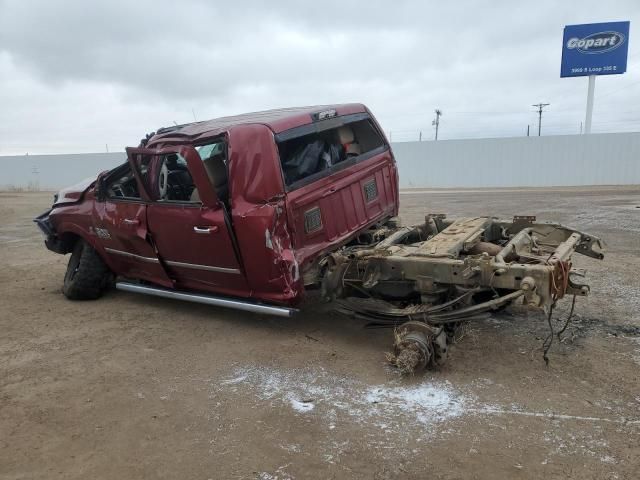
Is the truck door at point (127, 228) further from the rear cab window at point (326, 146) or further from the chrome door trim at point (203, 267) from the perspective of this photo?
the rear cab window at point (326, 146)

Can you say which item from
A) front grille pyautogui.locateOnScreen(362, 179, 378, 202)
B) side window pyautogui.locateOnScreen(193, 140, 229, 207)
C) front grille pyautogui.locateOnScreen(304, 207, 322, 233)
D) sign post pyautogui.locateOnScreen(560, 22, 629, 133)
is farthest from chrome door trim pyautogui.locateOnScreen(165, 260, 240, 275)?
sign post pyautogui.locateOnScreen(560, 22, 629, 133)

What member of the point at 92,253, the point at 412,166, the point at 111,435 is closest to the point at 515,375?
the point at 111,435

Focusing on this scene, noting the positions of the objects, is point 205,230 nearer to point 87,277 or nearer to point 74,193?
point 87,277

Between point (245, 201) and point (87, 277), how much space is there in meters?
2.94

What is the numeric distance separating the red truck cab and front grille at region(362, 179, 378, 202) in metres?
0.01

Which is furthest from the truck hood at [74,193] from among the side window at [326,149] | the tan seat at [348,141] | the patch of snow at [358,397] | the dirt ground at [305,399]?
the patch of snow at [358,397]

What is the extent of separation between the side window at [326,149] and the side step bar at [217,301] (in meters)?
1.12

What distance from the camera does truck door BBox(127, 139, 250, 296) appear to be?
15.9 ft

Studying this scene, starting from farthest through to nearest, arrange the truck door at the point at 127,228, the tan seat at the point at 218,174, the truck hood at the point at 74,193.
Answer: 1. the truck hood at the point at 74,193
2. the truck door at the point at 127,228
3. the tan seat at the point at 218,174

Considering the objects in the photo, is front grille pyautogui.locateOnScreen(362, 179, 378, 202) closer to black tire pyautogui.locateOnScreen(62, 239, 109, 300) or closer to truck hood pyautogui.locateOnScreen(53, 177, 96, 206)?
truck hood pyautogui.locateOnScreen(53, 177, 96, 206)

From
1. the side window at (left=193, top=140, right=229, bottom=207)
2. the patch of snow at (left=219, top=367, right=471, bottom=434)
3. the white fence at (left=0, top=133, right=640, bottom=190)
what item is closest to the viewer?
the patch of snow at (left=219, top=367, right=471, bottom=434)

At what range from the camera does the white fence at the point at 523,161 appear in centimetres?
2648

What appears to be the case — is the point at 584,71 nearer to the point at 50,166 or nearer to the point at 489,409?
the point at 489,409

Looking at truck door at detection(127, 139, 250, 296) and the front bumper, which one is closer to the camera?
truck door at detection(127, 139, 250, 296)
